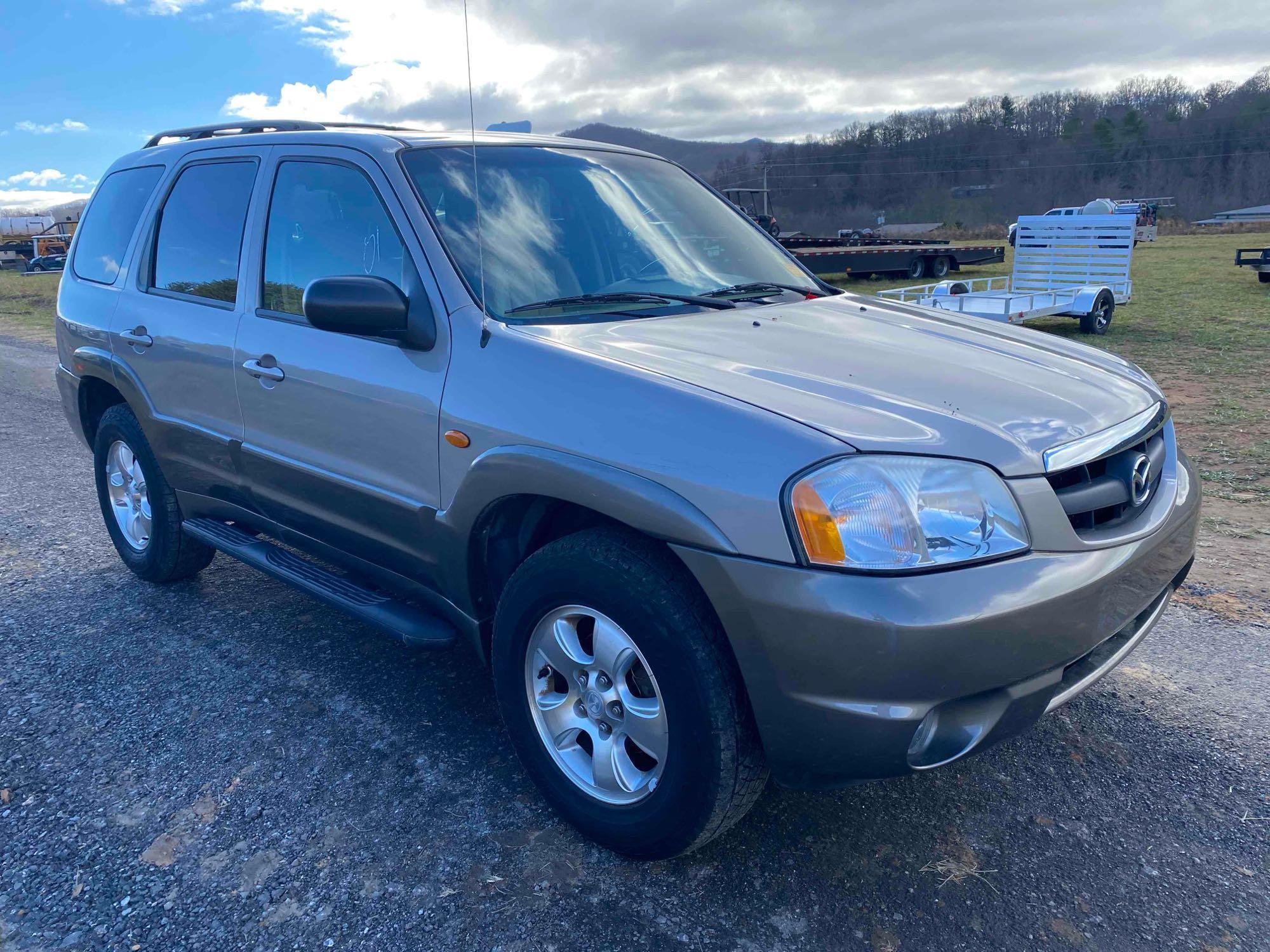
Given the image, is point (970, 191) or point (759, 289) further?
point (970, 191)

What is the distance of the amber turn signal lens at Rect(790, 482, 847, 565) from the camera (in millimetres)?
2049

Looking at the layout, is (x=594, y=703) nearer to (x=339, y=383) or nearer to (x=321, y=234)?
(x=339, y=383)

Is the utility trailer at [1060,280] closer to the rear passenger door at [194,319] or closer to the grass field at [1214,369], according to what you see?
the grass field at [1214,369]

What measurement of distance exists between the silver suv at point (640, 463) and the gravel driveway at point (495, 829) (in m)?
0.27

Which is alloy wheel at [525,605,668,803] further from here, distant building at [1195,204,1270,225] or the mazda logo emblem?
distant building at [1195,204,1270,225]

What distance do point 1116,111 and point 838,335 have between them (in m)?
127

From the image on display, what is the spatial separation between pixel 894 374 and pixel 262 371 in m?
2.17

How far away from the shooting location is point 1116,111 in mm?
109312

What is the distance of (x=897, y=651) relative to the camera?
2.00 metres

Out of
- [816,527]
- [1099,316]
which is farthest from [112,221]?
[1099,316]

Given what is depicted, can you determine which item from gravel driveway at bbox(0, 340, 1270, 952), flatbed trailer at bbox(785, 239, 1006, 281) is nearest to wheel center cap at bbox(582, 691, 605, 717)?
gravel driveway at bbox(0, 340, 1270, 952)

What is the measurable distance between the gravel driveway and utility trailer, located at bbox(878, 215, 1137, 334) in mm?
9059

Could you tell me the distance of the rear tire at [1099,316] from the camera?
12.5m

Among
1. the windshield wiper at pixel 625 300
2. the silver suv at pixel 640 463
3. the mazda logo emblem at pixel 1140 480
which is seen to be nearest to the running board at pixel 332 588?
the silver suv at pixel 640 463
